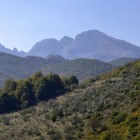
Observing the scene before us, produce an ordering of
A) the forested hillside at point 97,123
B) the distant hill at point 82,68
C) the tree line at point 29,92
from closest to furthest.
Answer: the forested hillside at point 97,123 < the tree line at point 29,92 < the distant hill at point 82,68

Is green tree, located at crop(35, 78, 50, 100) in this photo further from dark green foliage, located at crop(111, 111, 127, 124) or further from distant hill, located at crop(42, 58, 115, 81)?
distant hill, located at crop(42, 58, 115, 81)

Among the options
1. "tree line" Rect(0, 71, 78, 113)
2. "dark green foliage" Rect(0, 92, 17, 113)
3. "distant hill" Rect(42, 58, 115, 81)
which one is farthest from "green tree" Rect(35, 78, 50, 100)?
"distant hill" Rect(42, 58, 115, 81)

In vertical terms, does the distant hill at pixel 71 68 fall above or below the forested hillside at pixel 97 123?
above

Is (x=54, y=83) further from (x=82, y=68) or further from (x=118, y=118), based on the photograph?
(x=82, y=68)

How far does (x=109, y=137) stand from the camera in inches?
707

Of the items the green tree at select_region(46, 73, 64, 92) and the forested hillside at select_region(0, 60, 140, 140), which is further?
the green tree at select_region(46, 73, 64, 92)

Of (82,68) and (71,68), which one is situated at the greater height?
(71,68)

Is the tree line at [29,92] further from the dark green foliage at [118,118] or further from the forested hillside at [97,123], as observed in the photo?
the dark green foliage at [118,118]

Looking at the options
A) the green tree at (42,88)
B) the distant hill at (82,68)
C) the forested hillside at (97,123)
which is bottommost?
the forested hillside at (97,123)

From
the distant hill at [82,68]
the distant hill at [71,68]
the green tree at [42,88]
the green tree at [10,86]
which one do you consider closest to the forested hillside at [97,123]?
the green tree at [42,88]

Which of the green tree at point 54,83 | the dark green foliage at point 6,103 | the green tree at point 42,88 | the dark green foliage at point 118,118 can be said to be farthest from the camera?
the green tree at point 54,83

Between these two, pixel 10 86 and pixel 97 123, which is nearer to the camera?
pixel 97 123

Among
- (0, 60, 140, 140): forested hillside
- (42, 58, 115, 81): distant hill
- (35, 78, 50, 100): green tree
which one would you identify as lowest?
(0, 60, 140, 140): forested hillside

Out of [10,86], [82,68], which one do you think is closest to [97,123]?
[10,86]
